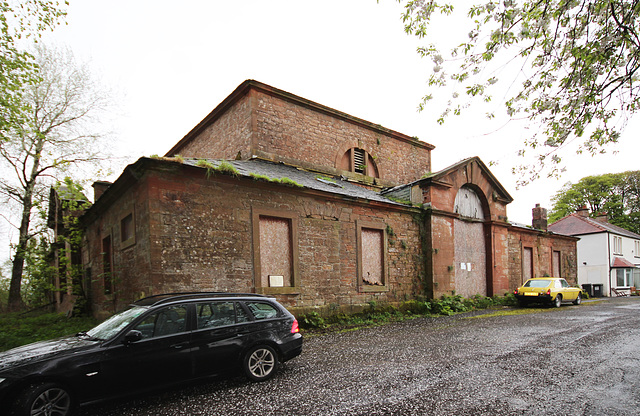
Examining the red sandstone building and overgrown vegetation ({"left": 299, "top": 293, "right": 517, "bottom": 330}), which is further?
overgrown vegetation ({"left": 299, "top": 293, "right": 517, "bottom": 330})

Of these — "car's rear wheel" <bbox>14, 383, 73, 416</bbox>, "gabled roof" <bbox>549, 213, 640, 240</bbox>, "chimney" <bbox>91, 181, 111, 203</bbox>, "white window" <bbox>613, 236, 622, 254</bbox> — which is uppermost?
"chimney" <bbox>91, 181, 111, 203</bbox>

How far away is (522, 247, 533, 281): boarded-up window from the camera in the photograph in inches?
845

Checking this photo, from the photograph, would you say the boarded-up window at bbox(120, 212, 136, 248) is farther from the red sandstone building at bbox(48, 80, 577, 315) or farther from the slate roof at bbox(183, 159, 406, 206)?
the slate roof at bbox(183, 159, 406, 206)

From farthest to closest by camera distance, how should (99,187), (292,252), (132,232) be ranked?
(99,187) < (292,252) < (132,232)

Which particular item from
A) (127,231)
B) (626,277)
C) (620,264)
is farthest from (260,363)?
(626,277)

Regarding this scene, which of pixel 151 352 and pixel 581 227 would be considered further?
pixel 581 227

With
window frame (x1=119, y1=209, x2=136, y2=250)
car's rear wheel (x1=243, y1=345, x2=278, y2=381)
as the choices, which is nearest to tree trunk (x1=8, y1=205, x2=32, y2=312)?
window frame (x1=119, y1=209, x2=136, y2=250)

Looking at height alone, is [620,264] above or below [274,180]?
below

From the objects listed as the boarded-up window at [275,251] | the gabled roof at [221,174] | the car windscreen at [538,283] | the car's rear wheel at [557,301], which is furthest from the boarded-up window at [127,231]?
the car's rear wheel at [557,301]

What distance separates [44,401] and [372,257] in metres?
10.8

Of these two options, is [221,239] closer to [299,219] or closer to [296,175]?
[299,219]

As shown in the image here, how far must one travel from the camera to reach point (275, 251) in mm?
10859

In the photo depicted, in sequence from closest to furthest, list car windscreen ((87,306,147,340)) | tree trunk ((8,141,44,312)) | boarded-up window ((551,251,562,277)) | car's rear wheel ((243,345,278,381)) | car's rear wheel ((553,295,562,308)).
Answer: car windscreen ((87,306,147,340))
car's rear wheel ((243,345,278,381))
car's rear wheel ((553,295,562,308))
tree trunk ((8,141,44,312))
boarded-up window ((551,251,562,277))

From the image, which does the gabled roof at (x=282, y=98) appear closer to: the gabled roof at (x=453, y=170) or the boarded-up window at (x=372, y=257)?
the gabled roof at (x=453, y=170)
